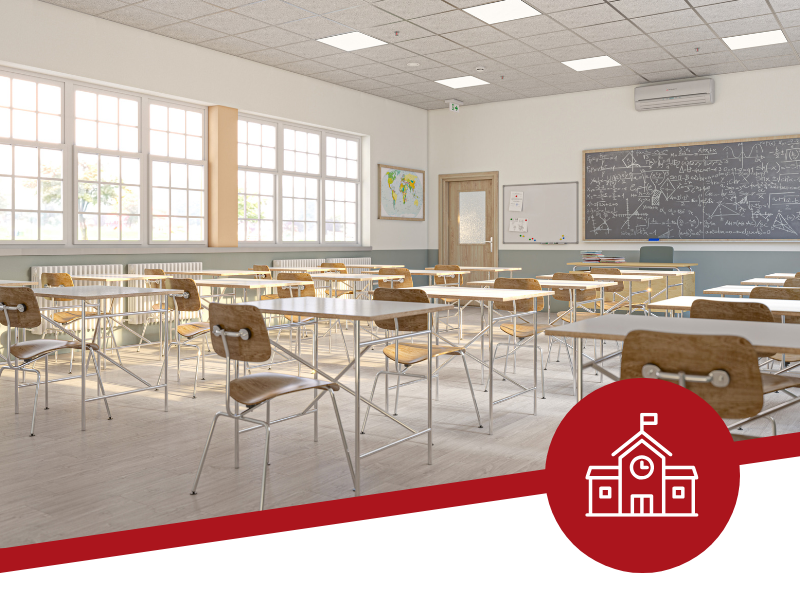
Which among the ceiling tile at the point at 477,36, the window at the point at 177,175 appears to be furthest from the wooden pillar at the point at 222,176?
the ceiling tile at the point at 477,36

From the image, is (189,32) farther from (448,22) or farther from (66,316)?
(66,316)

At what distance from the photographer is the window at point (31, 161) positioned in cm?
612

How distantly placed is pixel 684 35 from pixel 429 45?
8.79 feet

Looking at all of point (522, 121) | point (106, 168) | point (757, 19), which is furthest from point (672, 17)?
point (106, 168)

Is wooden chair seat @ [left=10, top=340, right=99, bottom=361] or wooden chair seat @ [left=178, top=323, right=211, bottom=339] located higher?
wooden chair seat @ [left=178, top=323, right=211, bottom=339]

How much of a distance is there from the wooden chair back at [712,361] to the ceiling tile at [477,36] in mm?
5980

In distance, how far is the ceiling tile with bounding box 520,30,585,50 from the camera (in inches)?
285

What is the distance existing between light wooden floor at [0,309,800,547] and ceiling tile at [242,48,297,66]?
454 cm

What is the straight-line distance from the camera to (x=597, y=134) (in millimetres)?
9648

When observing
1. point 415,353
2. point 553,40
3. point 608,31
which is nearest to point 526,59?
point 553,40

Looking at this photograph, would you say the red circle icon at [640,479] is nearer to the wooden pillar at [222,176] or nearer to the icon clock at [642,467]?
the icon clock at [642,467]

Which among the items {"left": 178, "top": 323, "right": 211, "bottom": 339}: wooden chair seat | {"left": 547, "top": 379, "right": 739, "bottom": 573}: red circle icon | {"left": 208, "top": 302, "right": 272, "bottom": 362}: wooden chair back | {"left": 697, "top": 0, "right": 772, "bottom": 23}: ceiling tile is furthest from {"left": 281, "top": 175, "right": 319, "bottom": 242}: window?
{"left": 547, "top": 379, "right": 739, "bottom": 573}: red circle icon

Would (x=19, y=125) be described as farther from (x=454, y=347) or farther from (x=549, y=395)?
(x=549, y=395)

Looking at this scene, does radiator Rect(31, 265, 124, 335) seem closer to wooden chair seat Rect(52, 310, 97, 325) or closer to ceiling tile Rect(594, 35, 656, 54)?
wooden chair seat Rect(52, 310, 97, 325)
